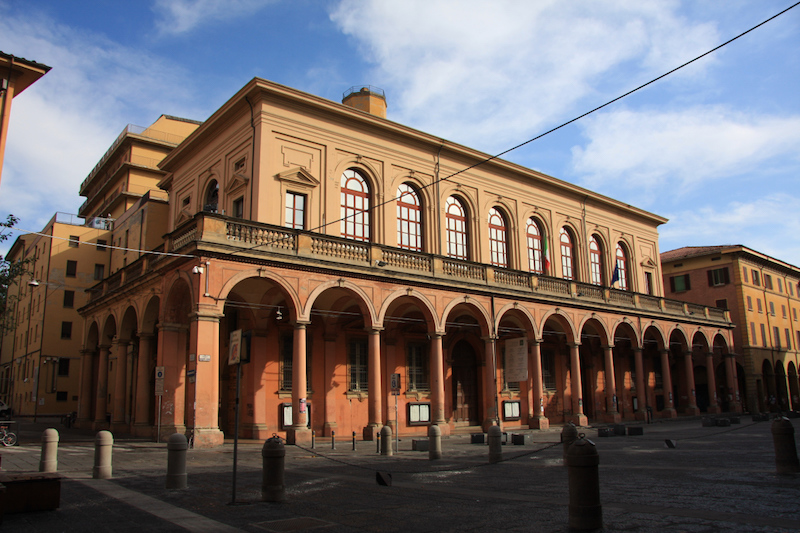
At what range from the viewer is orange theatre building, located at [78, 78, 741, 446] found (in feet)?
66.7

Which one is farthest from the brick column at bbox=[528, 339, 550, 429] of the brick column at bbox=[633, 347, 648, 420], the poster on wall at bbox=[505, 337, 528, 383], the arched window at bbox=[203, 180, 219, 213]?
the arched window at bbox=[203, 180, 219, 213]

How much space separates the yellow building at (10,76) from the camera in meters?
14.9

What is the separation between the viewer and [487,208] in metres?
30.3

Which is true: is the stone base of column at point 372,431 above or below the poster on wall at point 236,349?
below

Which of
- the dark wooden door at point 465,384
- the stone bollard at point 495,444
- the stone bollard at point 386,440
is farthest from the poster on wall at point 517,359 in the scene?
the stone bollard at point 495,444

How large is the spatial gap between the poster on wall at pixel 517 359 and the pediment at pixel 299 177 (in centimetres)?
1118

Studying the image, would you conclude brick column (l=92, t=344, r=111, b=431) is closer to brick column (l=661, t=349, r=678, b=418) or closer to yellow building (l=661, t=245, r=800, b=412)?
brick column (l=661, t=349, r=678, b=418)

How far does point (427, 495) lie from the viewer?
9.54m

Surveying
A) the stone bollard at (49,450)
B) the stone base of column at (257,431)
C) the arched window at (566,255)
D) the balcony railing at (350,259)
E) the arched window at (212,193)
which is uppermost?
the arched window at (212,193)

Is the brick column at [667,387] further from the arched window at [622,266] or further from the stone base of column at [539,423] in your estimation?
the stone base of column at [539,423]

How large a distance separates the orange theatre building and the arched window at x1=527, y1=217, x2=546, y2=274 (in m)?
0.12

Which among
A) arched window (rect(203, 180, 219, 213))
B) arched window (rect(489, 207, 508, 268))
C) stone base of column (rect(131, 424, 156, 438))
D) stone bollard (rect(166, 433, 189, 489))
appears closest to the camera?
stone bollard (rect(166, 433, 189, 489))

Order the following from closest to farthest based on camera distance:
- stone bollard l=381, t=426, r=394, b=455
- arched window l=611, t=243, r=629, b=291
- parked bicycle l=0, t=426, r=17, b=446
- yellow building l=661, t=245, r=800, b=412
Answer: stone bollard l=381, t=426, r=394, b=455
parked bicycle l=0, t=426, r=17, b=446
arched window l=611, t=243, r=629, b=291
yellow building l=661, t=245, r=800, b=412

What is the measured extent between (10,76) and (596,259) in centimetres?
3061
